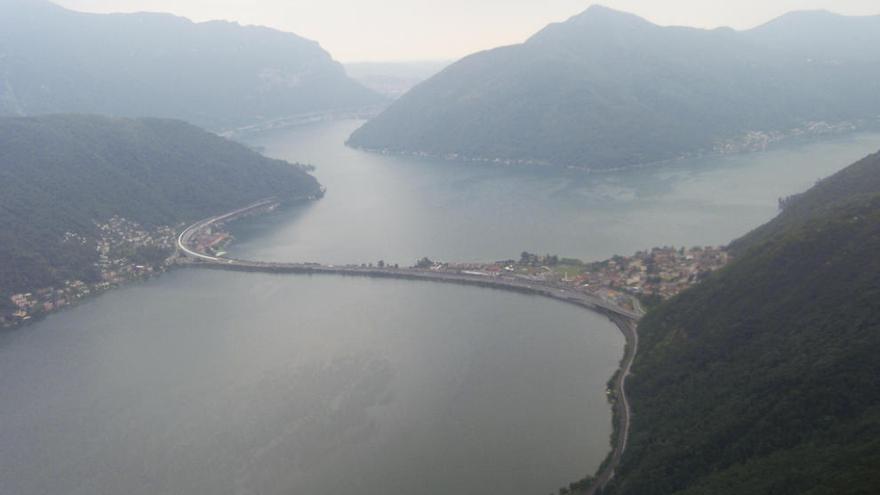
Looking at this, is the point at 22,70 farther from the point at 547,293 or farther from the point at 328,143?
the point at 547,293

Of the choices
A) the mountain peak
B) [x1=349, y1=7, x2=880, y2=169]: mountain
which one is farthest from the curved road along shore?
the mountain peak

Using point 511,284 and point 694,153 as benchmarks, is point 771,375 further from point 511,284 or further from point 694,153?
point 694,153

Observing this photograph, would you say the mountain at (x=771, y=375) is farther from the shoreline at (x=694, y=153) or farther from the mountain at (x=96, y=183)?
the shoreline at (x=694, y=153)

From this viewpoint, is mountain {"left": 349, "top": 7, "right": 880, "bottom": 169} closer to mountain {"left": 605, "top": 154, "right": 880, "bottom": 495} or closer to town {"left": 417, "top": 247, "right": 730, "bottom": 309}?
town {"left": 417, "top": 247, "right": 730, "bottom": 309}

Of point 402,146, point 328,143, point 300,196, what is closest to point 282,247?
point 300,196

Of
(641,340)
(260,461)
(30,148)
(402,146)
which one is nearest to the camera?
(260,461)
